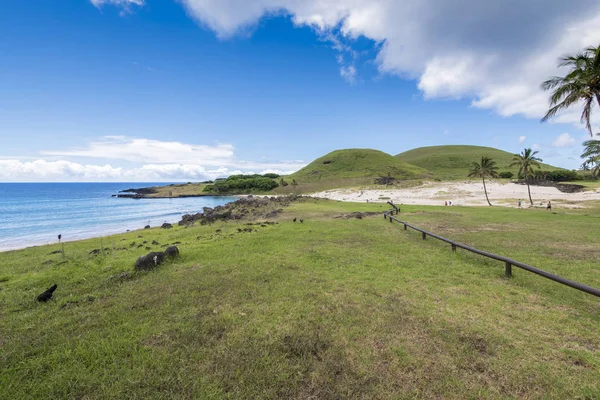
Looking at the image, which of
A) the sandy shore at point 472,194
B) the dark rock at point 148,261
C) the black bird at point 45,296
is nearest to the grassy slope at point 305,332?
the black bird at point 45,296

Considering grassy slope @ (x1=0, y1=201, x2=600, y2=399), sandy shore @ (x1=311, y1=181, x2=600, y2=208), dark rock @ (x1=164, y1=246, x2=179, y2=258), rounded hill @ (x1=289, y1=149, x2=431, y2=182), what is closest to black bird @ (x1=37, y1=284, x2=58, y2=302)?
grassy slope @ (x1=0, y1=201, x2=600, y2=399)

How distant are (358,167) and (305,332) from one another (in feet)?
478

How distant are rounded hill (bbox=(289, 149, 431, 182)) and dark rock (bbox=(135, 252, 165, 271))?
112580 millimetres

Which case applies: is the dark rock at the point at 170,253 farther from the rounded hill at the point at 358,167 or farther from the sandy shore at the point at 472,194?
the rounded hill at the point at 358,167

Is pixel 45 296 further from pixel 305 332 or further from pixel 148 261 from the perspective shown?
pixel 305 332

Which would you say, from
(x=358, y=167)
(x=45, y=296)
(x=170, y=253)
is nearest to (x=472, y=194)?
(x=170, y=253)

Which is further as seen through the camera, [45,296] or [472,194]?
[472,194]

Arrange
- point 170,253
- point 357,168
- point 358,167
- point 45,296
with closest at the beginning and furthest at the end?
point 45,296, point 170,253, point 357,168, point 358,167

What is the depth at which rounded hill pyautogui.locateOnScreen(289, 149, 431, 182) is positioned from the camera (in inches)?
5037

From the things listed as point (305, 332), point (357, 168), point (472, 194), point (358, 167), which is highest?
point (358, 167)

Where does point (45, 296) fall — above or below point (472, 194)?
below

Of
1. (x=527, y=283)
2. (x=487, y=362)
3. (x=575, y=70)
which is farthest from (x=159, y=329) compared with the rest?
(x=575, y=70)

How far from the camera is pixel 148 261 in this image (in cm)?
1087

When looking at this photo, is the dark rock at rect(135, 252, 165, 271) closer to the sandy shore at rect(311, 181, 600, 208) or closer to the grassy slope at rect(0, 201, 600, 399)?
the grassy slope at rect(0, 201, 600, 399)
